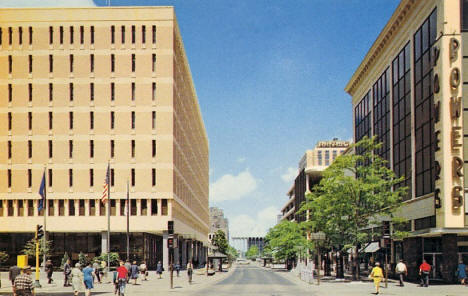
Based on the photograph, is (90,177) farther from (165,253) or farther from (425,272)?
(425,272)

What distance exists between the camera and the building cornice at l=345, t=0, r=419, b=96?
55406 mm

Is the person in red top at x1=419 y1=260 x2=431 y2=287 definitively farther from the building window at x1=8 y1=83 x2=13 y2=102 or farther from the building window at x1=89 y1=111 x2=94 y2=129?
the building window at x1=8 y1=83 x2=13 y2=102

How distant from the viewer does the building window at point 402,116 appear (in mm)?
55562

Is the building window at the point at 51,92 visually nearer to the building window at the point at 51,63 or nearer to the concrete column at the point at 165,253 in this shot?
the building window at the point at 51,63

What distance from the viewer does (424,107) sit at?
50000 millimetres

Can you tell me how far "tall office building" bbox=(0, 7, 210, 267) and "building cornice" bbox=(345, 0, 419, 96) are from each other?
23.7m

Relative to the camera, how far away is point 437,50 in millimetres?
45719

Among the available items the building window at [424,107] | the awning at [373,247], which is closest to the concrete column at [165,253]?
the awning at [373,247]

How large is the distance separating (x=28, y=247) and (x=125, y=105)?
2090 centimetres

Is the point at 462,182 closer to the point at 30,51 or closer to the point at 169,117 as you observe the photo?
the point at 169,117

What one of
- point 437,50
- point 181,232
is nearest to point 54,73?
point 181,232

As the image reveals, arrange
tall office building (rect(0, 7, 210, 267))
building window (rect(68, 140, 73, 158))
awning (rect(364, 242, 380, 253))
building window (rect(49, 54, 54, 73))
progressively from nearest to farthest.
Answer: awning (rect(364, 242, 380, 253)), tall office building (rect(0, 7, 210, 267)), building window (rect(68, 140, 73, 158)), building window (rect(49, 54, 54, 73))

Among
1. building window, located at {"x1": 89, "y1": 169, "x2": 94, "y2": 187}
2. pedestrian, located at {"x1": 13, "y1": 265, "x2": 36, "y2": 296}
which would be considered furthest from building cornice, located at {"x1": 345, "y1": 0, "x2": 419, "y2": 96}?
pedestrian, located at {"x1": 13, "y1": 265, "x2": 36, "y2": 296}

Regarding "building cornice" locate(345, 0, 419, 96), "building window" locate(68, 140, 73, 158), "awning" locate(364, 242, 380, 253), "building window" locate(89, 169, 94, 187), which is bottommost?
"awning" locate(364, 242, 380, 253)
